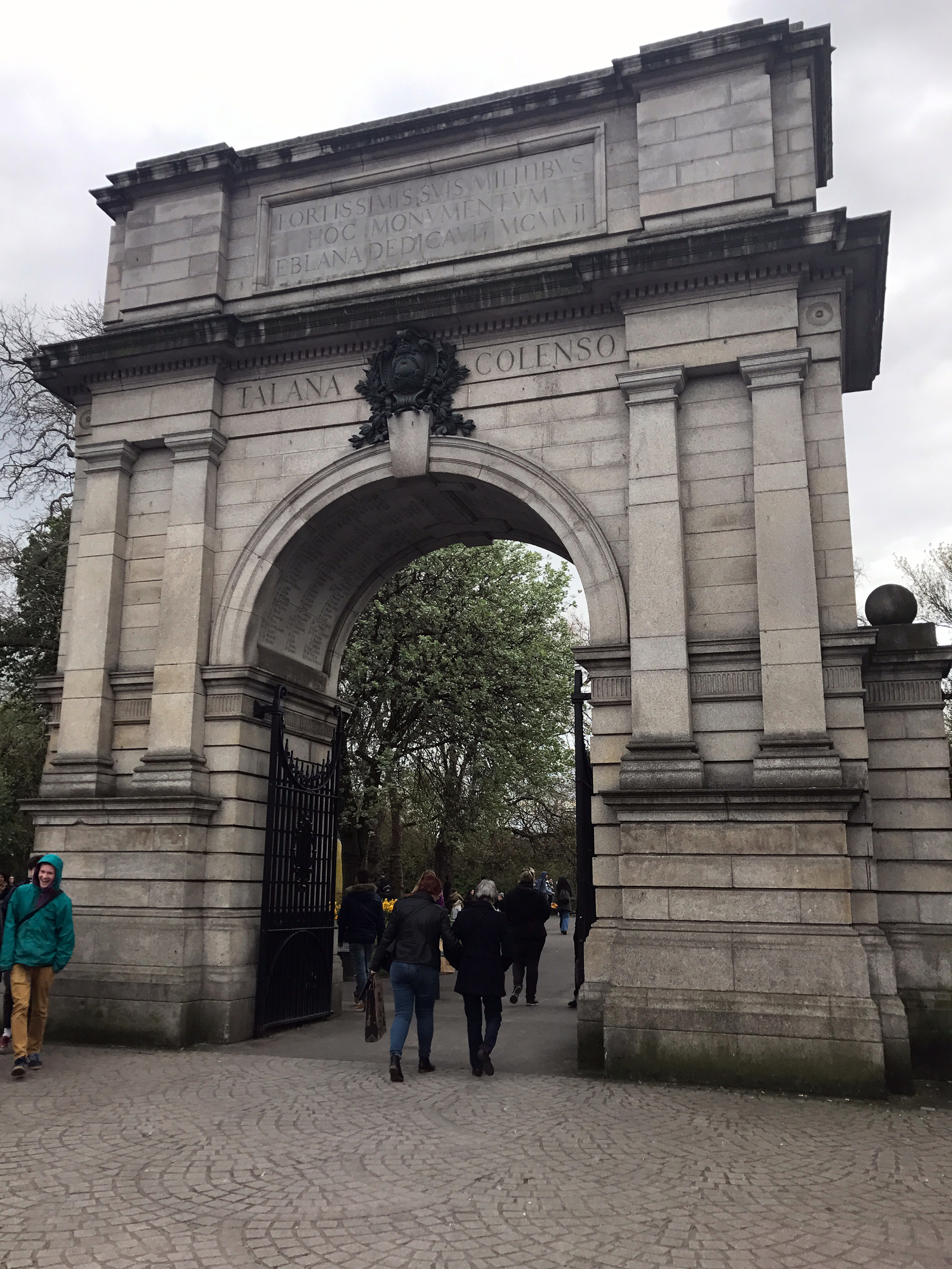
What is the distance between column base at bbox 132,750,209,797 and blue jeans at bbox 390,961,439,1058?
341 centimetres

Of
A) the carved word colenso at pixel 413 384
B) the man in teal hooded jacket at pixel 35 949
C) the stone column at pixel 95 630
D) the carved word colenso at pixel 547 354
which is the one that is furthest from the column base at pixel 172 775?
the carved word colenso at pixel 547 354

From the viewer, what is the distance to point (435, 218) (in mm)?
12078

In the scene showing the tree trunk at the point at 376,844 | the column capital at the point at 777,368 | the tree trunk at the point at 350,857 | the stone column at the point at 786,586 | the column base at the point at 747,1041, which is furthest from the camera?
the tree trunk at the point at 350,857

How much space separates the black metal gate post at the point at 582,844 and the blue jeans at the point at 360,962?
3082 mm

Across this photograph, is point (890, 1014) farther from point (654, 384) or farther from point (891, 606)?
point (654, 384)

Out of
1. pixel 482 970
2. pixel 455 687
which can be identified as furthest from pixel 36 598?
pixel 482 970

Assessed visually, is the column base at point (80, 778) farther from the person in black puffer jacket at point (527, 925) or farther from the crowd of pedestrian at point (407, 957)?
the person in black puffer jacket at point (527, 925)

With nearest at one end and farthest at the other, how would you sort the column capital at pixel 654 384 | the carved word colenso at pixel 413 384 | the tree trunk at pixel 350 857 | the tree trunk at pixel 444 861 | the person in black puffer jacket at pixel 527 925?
the column capital at pixel 654 384
the carved word colenso at pixel 413 384
the person in black puffer jacket at pixel 527 925
the tree trunk at pixel 350 857
the tree trunk at pixel 444 861

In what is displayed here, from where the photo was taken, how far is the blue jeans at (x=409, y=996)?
336 inches

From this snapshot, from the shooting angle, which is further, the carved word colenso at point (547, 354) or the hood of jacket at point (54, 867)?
the carved word colenso at point (547, 354)

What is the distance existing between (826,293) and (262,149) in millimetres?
6940

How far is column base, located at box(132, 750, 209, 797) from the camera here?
10930 mm

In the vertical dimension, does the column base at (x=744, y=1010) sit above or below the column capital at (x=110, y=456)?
below

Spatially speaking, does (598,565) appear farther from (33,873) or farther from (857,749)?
(33,873)
